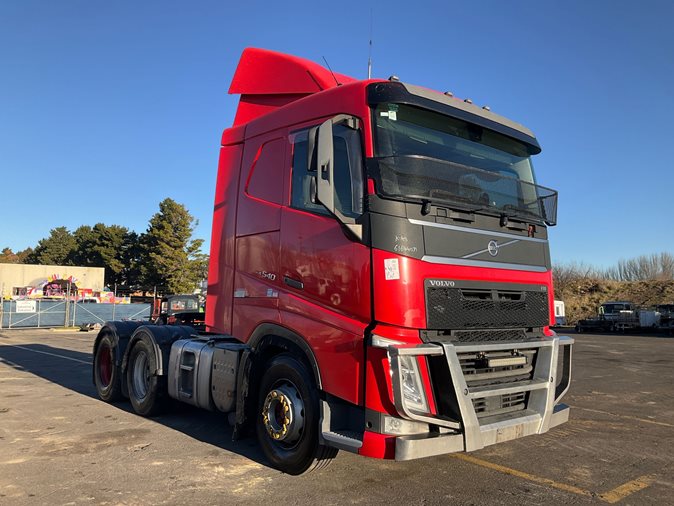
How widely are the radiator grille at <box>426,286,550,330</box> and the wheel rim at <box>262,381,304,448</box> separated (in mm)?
1516

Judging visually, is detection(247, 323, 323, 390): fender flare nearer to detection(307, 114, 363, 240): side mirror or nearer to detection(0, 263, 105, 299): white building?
detection(307, 114, 363, 240): side mirror

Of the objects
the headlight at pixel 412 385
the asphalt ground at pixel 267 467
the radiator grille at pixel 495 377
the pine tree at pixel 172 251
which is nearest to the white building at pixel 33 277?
the pine tree at pixel 172 251

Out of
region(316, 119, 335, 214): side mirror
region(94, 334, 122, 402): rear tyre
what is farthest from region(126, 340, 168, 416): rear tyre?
Answer: region(316, 119, 335, 214): side mirror

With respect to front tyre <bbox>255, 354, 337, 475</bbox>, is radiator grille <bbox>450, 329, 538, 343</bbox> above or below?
above

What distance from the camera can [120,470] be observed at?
16.0ft

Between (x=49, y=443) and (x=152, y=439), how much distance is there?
1124 mm

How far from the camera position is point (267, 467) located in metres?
4.93

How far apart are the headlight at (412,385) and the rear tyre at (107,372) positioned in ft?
19.0

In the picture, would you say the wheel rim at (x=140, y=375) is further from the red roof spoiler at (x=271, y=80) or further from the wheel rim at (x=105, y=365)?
the red roof spoiler at (x=271, y=80)

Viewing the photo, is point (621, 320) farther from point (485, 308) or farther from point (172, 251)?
point (172, 251)

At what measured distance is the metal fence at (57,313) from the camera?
1242 inches

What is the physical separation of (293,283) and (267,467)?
1.81 m

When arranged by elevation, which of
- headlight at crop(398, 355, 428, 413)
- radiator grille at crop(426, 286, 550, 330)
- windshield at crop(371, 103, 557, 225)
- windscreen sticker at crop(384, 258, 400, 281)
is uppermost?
windshield at crop(371, 103, 557, 225)

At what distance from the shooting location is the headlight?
3816 millimetres
